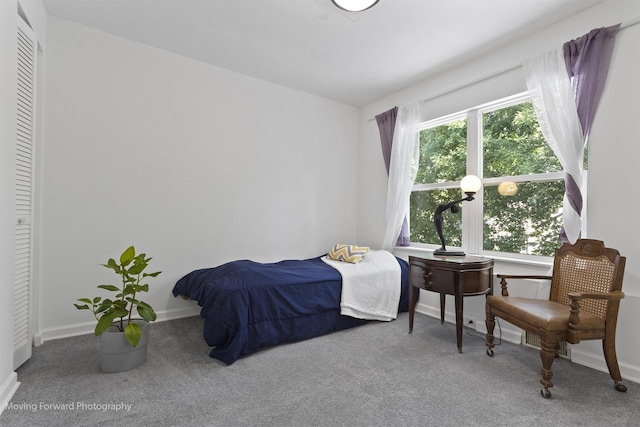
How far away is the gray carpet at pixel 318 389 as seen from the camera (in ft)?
5.32

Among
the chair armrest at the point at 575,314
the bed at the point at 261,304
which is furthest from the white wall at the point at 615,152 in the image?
the bed at the point at 261,304

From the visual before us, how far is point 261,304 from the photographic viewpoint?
2.43m

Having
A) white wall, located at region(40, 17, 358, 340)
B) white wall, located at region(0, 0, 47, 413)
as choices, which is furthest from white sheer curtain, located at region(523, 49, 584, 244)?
white wall, located at region(0, 0, 47, 413)

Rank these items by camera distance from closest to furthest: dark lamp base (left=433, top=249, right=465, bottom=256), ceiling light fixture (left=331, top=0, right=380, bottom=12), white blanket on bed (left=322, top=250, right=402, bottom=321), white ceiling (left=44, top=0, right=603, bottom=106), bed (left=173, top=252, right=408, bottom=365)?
1. ceiling light fixture (left=331, top=0, right=380, bottom=12)
2. bed (left=173, top=252, right=408, bottom=365)
3. white ceiling (left=44, top=0, right=603, bottom=106)
4. dark lamp base (left=433, top=249, right=465, bottom=256)
5. white blanket on bed (left=322, top=250, right=402, bottom=321)

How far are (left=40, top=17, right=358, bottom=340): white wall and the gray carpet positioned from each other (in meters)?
0.77

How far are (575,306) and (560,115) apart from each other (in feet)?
4.74

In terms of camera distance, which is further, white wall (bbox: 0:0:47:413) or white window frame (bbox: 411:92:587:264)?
white window frame (bbox: 411:92:587:264)

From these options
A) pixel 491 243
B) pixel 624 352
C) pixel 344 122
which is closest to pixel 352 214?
pixel 344 122

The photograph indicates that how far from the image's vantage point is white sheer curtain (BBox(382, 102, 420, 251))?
11.9 ft

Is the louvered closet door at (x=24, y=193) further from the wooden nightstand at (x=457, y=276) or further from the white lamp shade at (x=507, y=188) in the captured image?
the white lamp shade at (x=507, y=188)

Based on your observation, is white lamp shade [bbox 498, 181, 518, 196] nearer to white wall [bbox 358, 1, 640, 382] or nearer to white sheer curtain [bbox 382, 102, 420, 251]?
white wall [bbox 358, 1, 640, 382]

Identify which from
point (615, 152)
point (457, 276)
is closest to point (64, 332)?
point (457, 276)

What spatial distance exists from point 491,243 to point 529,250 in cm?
32

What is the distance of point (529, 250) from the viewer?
9.15ft
